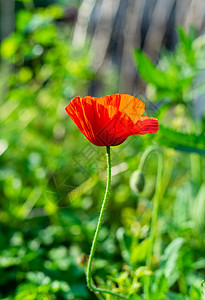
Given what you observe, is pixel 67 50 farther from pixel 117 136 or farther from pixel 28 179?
pixel 117 136

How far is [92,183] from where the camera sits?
1.27 metres

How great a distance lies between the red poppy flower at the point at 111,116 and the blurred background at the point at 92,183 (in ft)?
0.94

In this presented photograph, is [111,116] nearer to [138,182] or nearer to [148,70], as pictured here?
[138,182]

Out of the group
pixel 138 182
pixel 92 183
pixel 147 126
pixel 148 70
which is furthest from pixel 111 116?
pixel 92 183

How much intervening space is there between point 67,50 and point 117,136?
108 centimetres

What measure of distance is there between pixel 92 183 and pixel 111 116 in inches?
30.7

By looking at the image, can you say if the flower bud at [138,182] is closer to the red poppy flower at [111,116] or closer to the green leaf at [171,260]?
the green leaf at [171,260]

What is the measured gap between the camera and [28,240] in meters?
1.18

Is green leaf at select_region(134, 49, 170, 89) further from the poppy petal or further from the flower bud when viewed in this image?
the poppy petal

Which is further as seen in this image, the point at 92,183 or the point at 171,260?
the point at 92,183

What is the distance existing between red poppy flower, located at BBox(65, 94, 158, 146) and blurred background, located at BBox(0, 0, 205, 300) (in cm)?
29

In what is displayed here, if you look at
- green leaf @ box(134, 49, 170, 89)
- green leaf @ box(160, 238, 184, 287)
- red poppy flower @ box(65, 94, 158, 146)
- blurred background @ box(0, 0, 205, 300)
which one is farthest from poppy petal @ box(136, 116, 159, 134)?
green leaf @ box(134, 49, 170, 89)

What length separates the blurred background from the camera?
85cm

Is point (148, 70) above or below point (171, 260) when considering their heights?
above
